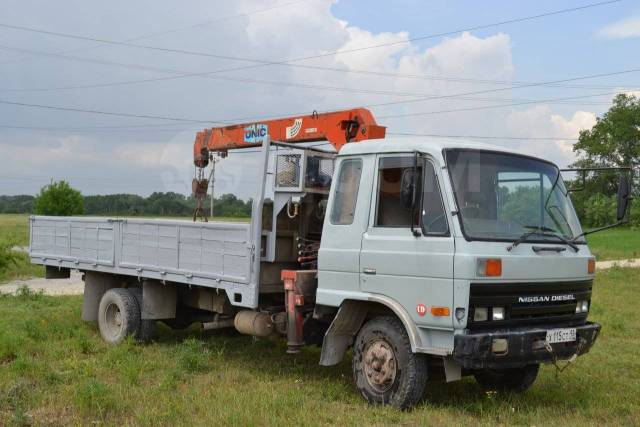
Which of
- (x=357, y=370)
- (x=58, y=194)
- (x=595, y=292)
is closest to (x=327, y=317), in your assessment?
(x=357, y=370)

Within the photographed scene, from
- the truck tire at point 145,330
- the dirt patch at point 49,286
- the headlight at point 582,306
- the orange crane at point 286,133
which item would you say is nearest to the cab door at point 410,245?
the headlight at point 582,306

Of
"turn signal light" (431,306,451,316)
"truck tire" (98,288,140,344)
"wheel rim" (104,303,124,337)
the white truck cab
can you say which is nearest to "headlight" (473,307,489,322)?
the white truck cab

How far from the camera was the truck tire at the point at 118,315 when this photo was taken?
31.7 ft

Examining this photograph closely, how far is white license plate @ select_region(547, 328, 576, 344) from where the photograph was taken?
635 centimetres

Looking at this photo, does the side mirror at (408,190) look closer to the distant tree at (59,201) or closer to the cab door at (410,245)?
the cab door at (410,245)

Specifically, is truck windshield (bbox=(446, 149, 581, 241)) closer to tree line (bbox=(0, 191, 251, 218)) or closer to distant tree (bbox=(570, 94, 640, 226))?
tree line (bbox=(0, 191, 251, 218))

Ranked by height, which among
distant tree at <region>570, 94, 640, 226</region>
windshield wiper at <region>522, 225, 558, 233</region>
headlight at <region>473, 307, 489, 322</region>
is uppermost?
distant tree at <region>570, 94, 640, 226</region>

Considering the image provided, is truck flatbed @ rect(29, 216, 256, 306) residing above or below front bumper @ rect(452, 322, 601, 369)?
above

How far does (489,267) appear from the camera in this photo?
596 cm

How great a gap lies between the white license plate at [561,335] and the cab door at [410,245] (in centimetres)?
102

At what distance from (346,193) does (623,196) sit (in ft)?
8.38

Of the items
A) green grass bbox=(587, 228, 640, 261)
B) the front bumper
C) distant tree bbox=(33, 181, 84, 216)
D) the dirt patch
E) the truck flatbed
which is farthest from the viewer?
distant tree bbox=(33, 181, 84, 216)

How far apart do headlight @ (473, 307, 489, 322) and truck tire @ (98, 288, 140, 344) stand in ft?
17.3

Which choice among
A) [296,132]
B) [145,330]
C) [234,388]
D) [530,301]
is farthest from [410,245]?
[145,330]
